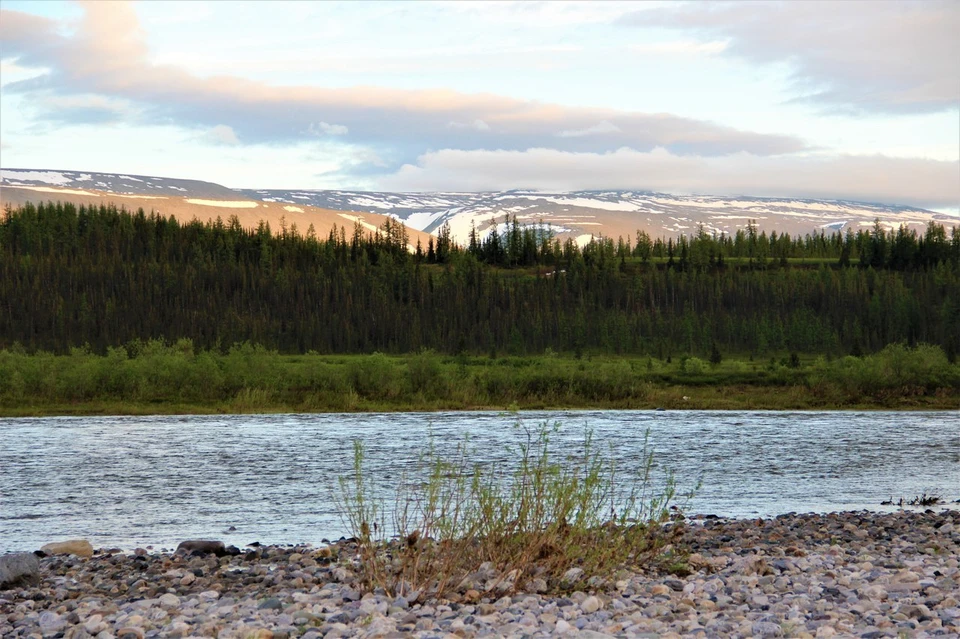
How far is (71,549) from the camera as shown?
16.2 metres

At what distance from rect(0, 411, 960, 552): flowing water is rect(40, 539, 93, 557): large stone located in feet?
5.51

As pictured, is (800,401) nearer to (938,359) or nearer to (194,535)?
(938,359)

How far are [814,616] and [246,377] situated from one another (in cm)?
6102

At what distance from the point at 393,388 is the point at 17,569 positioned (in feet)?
177

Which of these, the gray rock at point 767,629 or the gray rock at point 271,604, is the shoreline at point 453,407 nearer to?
the gray rock at point 271,604

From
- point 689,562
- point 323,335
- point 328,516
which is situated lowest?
point 323,335

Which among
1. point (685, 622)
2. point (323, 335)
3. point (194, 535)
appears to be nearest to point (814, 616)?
point (685, 622)

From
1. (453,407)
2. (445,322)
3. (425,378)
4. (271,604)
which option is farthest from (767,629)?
(445,322)

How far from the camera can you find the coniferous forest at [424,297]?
132 meters

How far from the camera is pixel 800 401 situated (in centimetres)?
7050

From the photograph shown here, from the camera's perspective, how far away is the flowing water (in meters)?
21.1

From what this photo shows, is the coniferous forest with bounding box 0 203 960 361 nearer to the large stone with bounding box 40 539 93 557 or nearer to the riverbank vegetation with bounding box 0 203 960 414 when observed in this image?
the riverbank vegetation with bounding box 0 203 960 414

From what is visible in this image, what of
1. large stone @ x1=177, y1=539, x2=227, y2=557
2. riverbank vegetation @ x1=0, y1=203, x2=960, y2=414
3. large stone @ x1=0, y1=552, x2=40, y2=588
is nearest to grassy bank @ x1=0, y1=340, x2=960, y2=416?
riverbank vegetation @ x1=0, y1=203, x2=960, y2=414

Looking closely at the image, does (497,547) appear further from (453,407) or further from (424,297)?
(424,297)
